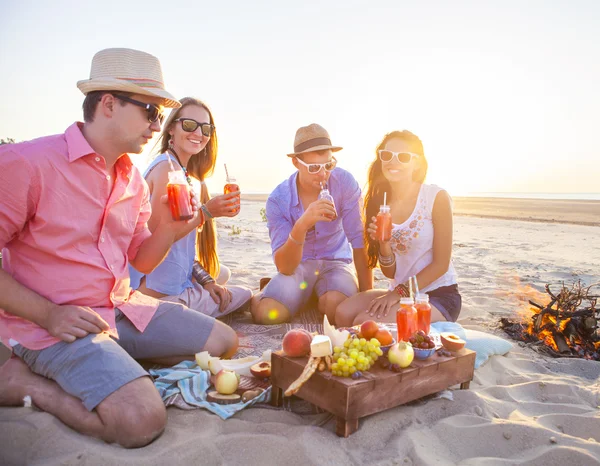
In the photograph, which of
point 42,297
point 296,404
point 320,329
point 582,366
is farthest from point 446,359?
point 42,297

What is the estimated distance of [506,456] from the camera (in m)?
2.44

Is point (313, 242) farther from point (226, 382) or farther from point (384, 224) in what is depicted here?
point (226, 382)

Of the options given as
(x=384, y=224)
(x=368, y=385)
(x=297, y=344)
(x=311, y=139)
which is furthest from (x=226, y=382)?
(x=311, y=139)

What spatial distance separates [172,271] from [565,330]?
360 cm

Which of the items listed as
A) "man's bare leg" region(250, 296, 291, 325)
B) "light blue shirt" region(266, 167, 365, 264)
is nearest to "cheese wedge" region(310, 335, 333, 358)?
"man's bare leg" region(250, 296, 291, 325)

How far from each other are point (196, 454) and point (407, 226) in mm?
2851

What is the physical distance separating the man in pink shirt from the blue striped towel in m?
0.37

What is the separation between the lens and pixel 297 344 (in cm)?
280

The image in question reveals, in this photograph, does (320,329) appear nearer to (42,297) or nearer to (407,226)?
(407,226)

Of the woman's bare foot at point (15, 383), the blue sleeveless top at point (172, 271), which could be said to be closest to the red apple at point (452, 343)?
the blue sleeveless top at point (172, 271)

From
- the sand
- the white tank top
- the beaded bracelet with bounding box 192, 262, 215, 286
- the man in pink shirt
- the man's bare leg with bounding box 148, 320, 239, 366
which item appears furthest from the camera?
the beaded bracelet with bounding box 192, 262, 215, 286

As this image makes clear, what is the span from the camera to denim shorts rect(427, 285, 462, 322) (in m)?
4.25

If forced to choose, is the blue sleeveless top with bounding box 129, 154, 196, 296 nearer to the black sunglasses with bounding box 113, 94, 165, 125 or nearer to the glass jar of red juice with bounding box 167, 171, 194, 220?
the glass jar of red juice with bounding box 167, 171, 194, 220

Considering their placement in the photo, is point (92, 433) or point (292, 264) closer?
point (92, 433)
